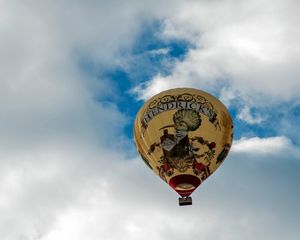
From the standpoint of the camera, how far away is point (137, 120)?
8144 centimetres

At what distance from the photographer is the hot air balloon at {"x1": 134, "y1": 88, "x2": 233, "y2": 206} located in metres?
80.0

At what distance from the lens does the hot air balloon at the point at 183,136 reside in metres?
80.0

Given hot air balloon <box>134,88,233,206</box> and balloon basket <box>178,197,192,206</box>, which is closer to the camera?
hot air balloon <box>134,88,233,206</box>

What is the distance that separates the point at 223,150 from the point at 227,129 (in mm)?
1191

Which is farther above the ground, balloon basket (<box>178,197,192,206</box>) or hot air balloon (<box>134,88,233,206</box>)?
hot air balloon (<box>134,88,233,206</box>)

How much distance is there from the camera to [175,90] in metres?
81.2

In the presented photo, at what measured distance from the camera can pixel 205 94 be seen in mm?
81312

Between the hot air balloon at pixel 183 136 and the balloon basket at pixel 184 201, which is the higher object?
the hot air balloon at pixel 183 136

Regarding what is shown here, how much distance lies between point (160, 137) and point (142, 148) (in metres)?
1.67

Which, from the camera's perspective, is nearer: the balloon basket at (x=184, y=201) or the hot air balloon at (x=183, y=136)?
the hot air balloon at (x=183, y=136)

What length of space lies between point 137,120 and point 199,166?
14.3 ft

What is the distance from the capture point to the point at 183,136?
262ft

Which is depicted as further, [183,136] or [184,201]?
[184,201]

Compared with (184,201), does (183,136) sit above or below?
above
